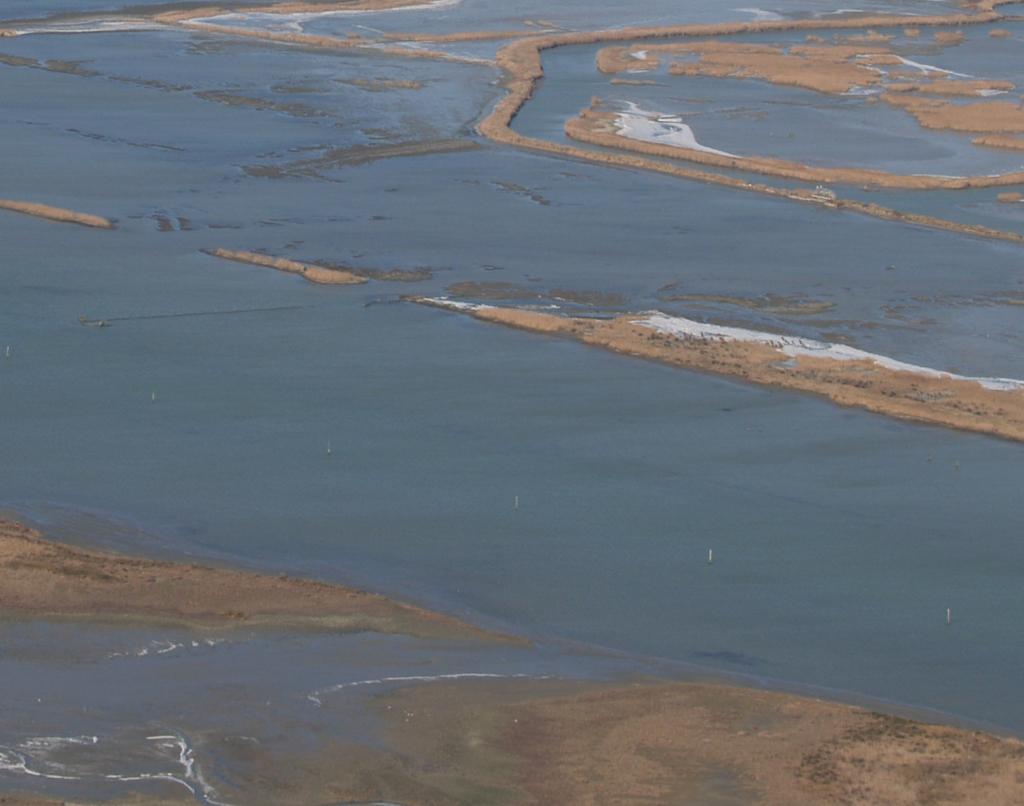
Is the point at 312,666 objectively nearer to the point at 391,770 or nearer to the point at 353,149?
the point at 391,770

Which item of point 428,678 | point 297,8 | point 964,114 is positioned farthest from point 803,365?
point 297,8

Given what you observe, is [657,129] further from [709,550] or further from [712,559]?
[712,559]

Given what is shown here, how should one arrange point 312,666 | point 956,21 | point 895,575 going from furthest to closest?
point 956,21
point 895,575
point 312,666

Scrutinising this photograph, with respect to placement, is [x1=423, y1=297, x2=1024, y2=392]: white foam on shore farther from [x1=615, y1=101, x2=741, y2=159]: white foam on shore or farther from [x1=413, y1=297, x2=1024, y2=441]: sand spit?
[x1=615, y1=101, x2=741, y2=159]: white foam on shore

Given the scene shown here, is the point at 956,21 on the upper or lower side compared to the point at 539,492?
upper

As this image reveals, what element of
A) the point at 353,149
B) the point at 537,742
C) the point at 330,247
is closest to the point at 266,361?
the point at 330,247

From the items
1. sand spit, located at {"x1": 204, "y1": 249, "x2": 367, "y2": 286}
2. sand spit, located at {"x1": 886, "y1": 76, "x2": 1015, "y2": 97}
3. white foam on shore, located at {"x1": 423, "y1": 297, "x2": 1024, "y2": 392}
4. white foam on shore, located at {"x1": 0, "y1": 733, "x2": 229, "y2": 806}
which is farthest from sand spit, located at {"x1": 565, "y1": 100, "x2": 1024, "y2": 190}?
white foam on shore, located at {"x1": 0, "y1": 733, "x2": 229, "y2": 806}
